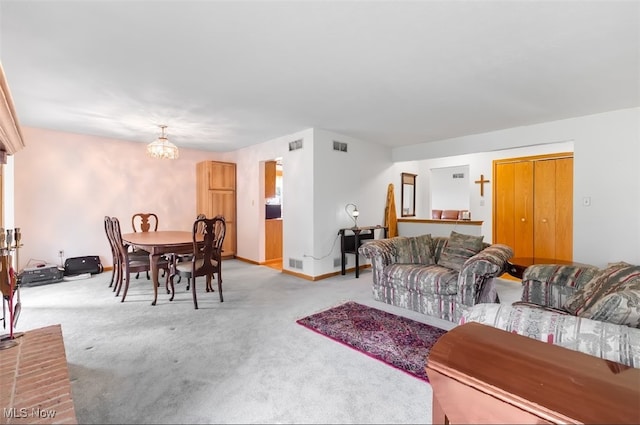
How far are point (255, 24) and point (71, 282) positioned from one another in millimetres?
4622

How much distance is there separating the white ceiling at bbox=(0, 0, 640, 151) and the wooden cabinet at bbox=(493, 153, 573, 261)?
169cm

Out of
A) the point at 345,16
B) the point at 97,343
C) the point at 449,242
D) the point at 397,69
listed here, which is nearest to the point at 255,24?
the point at 345,16

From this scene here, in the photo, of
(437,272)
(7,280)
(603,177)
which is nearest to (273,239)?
(437,272)

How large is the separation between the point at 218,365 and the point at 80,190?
446cm

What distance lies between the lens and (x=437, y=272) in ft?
10.2

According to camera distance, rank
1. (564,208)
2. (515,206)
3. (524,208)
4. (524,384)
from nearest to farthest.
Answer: (524,384) < (564,208) < (524,208) < (515,206)

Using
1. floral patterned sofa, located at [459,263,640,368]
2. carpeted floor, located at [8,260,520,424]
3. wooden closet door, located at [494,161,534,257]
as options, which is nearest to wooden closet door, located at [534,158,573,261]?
wooden closet door, located at [494,161,534,257]

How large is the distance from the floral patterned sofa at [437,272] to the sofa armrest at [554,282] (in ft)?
1.05

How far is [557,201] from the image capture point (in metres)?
5.05

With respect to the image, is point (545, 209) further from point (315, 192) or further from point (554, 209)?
point (315, 192)

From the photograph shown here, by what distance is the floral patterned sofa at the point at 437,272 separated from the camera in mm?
2814

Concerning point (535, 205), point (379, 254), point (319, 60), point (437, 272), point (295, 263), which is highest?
point (319, 60)

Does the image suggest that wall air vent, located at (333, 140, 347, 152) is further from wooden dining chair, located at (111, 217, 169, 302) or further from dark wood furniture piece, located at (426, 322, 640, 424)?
dark wood furniture piece, located at (426, 322, 640, 424)

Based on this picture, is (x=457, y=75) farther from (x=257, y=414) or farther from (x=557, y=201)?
(x=557, y=201)
